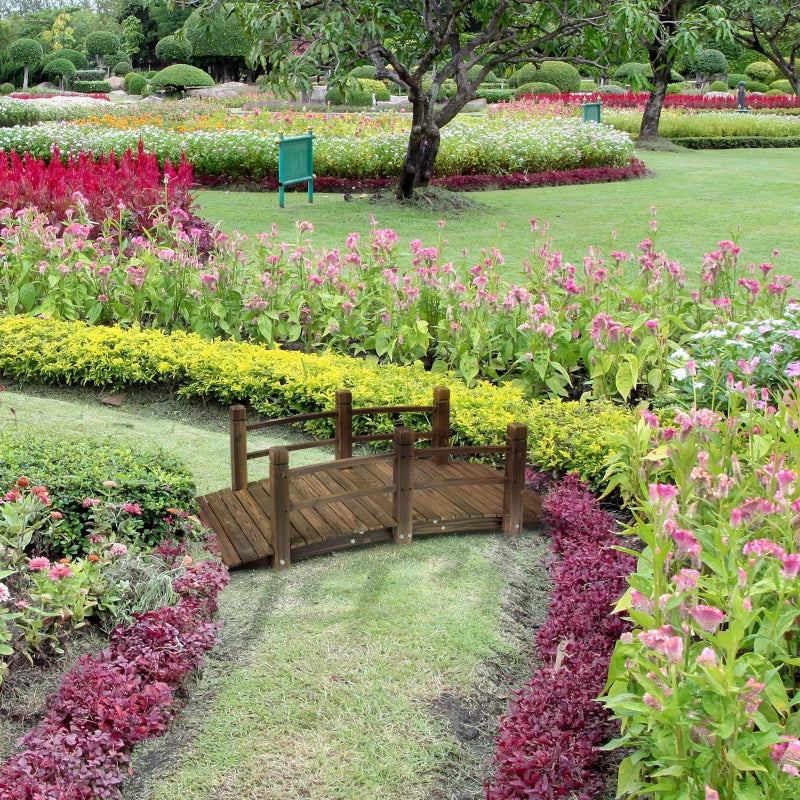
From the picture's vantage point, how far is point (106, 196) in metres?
8.01

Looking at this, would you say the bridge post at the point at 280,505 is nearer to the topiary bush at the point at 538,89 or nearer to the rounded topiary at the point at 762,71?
the topiary bush at the point at 538,89

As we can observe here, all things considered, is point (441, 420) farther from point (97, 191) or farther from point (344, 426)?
point (97, 191)

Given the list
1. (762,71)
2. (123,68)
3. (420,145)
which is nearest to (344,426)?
(420,145)

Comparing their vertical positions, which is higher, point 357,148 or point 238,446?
point 357,148

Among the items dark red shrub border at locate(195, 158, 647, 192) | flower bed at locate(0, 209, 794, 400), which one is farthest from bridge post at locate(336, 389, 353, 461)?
dark red shrub border at locate(195, 158, 647, 192)

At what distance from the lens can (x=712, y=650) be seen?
1953 mm

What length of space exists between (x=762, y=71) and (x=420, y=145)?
3434 cm

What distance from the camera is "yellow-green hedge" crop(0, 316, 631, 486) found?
4613 millimetres

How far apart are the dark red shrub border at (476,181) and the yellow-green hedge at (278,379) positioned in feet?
28.4

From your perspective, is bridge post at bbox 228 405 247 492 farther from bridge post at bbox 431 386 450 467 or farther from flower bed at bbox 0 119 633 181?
flower bed at bbox 0 119 633 181

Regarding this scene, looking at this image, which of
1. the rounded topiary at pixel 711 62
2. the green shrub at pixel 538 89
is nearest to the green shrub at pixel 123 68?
the green shrub at pixel 538 89

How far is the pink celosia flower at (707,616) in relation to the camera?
195cm

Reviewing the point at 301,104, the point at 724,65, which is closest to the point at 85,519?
the point at 301,104

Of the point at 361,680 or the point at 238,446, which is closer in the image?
the point at 361,680
